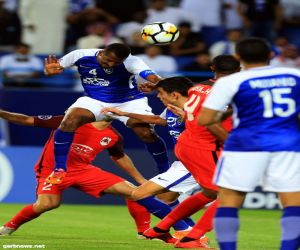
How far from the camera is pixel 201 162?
29.7ft

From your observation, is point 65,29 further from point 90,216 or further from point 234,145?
point 234,145

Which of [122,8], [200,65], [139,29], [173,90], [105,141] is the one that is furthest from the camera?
[122,8]

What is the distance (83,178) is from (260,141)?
3061 mm

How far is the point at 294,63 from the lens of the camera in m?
17.3

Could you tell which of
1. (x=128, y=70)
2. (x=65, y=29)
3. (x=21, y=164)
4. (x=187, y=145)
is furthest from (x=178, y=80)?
(x=65, y=29)

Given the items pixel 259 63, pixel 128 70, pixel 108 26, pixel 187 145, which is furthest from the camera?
pixel 108 26

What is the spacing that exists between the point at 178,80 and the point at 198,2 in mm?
9265

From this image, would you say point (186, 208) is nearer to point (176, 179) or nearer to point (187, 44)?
point (176, 179)

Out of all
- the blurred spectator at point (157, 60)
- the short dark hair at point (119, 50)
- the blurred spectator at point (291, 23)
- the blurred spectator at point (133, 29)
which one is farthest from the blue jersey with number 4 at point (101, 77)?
the blurred spectator at point (291, 23)

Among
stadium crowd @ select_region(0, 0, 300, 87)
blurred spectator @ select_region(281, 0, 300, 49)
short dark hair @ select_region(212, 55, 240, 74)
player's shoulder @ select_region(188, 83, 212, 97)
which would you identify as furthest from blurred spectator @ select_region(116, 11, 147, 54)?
player's shoulder @ select_region(188, 83, 212, 97)

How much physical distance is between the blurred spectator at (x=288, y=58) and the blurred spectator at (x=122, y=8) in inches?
106

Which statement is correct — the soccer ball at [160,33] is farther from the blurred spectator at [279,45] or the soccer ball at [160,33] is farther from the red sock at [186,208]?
the blurred spectator at [279,45]

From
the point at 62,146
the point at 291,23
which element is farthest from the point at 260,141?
the point at 291,23

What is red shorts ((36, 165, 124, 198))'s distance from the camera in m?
10.0
